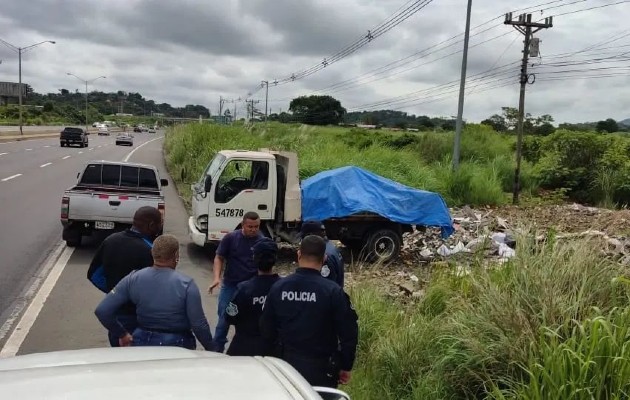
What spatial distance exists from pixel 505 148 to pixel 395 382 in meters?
30.3

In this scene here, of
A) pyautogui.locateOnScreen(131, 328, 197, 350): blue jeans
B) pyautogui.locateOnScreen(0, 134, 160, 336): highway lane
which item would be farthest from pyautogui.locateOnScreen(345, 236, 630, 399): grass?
pyautogui.locateOnScreen(0, 134, 160, 336): highway lane

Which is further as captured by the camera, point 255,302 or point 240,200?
point 240,200

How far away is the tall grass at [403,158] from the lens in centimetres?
2042

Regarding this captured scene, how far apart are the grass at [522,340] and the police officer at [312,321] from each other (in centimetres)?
99

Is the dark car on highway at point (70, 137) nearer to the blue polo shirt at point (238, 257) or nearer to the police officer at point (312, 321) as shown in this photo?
the blue polo shirt at point (238, 257)

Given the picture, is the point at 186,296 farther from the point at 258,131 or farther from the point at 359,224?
the point at 258,131

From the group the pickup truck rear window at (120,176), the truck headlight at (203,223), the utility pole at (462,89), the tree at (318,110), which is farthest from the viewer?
the tree at (318,110)

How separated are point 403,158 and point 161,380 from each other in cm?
2024

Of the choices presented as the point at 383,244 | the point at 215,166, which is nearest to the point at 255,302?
the point at 383,244

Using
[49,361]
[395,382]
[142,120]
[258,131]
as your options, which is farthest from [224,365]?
[142,120]

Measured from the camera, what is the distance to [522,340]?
14.5ft

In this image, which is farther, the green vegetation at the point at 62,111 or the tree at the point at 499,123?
the green vegetation at the point at 62,111

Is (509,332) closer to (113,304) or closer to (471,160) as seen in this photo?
(113,304)

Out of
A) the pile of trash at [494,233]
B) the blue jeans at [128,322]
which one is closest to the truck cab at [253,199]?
the pile of trash at [494,233]
